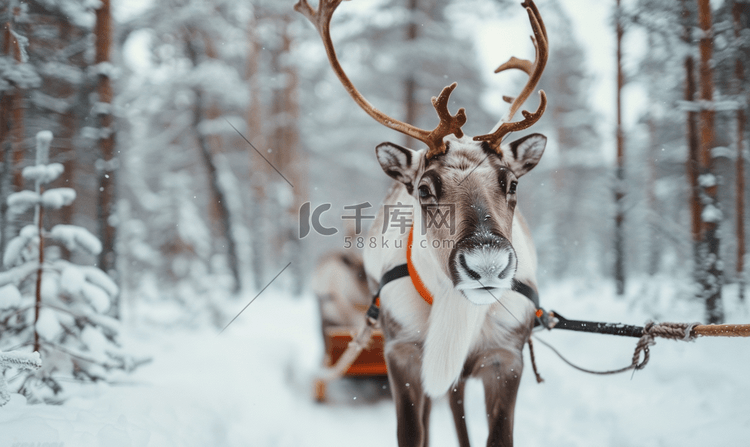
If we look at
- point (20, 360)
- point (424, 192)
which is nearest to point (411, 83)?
point (424, 192)

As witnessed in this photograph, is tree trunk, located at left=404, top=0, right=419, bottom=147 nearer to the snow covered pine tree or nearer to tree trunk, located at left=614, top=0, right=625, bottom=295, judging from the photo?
tree trunk, located at left=614, top=0, right=625, bottom=295

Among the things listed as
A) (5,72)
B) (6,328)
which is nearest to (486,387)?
(6,328)

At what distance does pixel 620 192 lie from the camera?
7137 millimetres

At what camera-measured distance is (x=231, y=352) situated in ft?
17.5

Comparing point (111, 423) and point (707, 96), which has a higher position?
point (707, 96)

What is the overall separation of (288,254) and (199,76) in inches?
178

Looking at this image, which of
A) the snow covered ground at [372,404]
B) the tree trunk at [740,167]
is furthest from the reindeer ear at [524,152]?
the tree trunk at [740,167]

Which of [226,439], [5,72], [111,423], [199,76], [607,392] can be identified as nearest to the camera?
[111,423]

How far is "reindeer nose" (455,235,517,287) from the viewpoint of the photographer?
184cm

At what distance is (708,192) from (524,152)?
3.28 m

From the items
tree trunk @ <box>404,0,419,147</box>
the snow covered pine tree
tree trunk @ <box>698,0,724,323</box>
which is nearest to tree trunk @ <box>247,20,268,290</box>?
tree trunk @ <box>404,0,419,147</box>

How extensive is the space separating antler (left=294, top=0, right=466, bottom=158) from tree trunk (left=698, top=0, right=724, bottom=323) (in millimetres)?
3602

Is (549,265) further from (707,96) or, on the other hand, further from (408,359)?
(408,359)

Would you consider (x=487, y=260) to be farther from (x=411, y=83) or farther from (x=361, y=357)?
(x=411, y=83)
